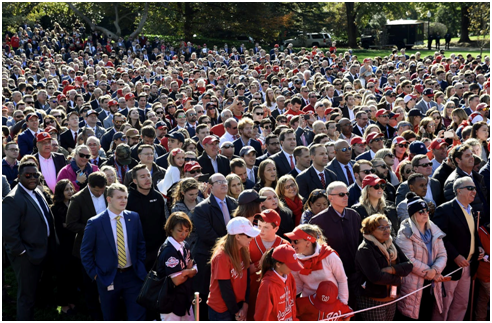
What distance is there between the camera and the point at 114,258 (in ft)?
20.9

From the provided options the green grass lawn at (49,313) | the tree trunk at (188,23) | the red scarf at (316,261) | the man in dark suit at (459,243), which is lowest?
the green grass lawn at (49,313)

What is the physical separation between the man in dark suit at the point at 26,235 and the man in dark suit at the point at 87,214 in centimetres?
32

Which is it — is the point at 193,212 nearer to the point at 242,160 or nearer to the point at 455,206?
the point at 242,160

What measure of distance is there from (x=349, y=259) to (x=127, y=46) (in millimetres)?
34021

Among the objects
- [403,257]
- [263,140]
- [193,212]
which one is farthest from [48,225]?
[263,140]

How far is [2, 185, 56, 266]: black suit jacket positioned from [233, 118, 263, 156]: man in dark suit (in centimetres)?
419

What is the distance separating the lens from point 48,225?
23.2 ft

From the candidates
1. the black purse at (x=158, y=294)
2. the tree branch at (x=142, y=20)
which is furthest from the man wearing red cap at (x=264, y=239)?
the tree branch at (x=142, y=20)

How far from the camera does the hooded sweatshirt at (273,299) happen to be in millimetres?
5062

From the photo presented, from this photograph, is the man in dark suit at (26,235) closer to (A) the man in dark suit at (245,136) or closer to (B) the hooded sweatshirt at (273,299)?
(B) the hooded sweatshirt at (273,299)

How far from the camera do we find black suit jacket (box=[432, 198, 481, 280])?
6.74 metres

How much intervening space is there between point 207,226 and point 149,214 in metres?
0.96

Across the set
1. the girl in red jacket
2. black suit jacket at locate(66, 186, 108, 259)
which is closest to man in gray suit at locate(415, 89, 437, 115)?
black suit jacket at locate(66, 186, 108, 259)

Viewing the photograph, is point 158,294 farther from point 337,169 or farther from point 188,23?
point 188,23
